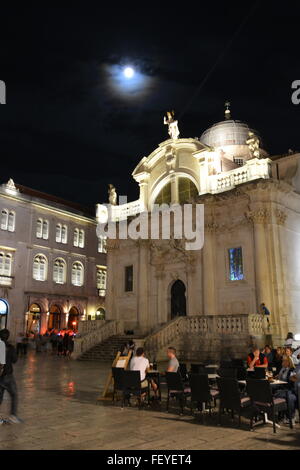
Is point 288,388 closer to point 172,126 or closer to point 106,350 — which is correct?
point 106,350

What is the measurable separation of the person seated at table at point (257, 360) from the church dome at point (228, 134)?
893 inches

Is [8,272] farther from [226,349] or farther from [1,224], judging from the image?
[226,349]

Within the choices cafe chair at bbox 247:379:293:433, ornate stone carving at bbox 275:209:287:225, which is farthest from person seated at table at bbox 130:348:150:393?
ornate stone carving at bbox 275:209:287:225

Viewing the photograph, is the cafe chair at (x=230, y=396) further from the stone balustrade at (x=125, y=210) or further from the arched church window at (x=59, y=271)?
the arched church window at (x=59, y=271)

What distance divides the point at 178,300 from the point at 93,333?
19.6 feet

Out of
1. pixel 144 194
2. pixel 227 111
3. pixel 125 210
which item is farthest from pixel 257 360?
pixel 227 111

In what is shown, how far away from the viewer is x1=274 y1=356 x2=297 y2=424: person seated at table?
855 cm

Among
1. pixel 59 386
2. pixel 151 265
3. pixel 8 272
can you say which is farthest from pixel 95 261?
pixel 59 386

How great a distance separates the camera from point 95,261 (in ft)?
153

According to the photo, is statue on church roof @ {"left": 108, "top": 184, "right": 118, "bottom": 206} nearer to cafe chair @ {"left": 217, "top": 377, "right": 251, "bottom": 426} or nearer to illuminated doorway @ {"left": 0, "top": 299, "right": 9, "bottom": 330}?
illuminated doorway @ {"left": 0, "top": 299, "right": 9, "bottom": 330}

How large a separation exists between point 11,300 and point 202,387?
31.6 metres

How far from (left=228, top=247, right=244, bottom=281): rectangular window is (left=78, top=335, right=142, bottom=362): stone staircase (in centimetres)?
695

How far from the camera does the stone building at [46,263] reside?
3825 cm

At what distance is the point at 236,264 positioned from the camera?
976 inches
